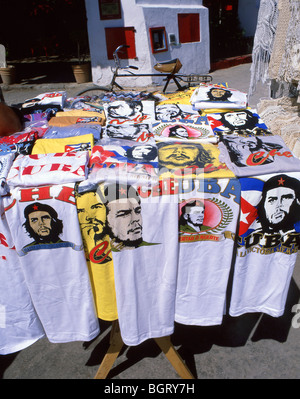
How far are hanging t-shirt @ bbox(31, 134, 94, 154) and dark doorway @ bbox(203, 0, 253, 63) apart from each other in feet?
37.4

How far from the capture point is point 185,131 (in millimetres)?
2008

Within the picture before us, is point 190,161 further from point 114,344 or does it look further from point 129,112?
point 114,344

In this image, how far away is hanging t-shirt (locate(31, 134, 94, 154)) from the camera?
1786 millimetres

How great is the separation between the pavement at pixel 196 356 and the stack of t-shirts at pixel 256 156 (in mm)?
1434

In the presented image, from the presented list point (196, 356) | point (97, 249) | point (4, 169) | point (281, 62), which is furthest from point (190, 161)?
point (281, 62)

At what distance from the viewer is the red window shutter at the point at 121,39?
8.26 m

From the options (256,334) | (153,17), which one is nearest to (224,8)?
(153,17)

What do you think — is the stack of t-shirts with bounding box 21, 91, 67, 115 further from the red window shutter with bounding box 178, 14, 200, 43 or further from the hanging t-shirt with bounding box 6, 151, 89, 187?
the red window shutter with bounding box 178, 14, 200, 43

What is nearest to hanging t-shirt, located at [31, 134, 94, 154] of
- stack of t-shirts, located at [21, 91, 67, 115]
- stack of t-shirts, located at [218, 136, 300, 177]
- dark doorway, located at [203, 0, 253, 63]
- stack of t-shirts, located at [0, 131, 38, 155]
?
stack of t-shirts, located at [0, 131, 38, 155]

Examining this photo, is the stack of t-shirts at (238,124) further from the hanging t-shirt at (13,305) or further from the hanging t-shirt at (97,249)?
the hanging t-shirt at (13,305)

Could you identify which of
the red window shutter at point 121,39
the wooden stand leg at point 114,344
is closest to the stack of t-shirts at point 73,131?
the wooden stand leg at point 114,344

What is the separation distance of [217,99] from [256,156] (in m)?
0.98

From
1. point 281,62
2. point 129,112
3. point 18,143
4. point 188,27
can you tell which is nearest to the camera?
point 18,143

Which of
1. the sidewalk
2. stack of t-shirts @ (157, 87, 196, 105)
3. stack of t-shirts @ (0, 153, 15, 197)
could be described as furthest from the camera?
the sidewalk
